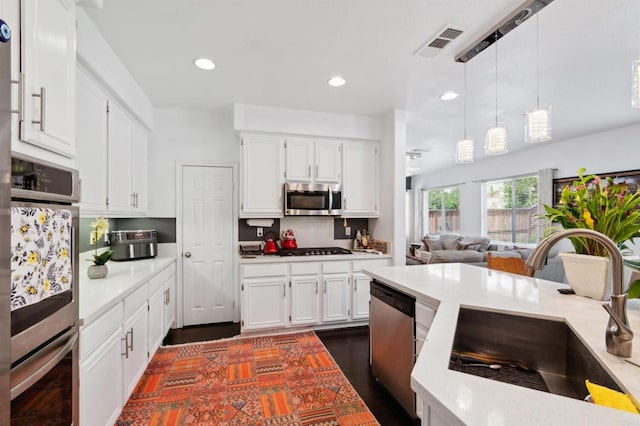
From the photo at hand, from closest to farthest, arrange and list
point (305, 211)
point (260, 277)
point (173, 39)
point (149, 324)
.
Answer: point (173, 39)
point (149, 324)
point (260, 277)
point (305, 211)

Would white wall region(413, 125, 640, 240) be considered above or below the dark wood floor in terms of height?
above

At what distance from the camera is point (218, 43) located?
2.20 meters

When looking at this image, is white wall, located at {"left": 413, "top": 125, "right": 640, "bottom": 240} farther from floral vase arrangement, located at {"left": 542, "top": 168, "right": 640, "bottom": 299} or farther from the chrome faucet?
the chrome faucet

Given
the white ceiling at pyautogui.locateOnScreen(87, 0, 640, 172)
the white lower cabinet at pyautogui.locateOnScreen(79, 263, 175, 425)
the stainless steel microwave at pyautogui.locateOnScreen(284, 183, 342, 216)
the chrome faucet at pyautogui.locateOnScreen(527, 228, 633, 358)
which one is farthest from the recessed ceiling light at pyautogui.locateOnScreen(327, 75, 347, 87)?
the white lower cabinet at pyautogui.locateOnScreen(79, 263, 175, 425)

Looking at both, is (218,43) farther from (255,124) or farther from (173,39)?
(255,124)

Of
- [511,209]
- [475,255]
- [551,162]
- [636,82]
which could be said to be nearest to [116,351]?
[636,82]

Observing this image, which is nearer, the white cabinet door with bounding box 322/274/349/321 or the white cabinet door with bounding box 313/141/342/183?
the white cabinet door with bounding box 322/274/349/321

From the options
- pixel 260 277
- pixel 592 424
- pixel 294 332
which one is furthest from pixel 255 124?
pixel 592 424

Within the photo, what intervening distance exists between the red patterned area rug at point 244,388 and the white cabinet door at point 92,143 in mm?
1457

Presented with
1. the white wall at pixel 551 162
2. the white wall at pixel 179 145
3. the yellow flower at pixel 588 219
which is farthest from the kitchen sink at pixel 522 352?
the white wall at pixel 551 162

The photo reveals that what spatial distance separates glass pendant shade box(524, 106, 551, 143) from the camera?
2002 millimetres

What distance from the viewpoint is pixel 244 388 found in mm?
2301

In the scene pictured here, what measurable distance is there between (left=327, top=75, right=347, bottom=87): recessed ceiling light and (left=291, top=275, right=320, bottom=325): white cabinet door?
2.09 m

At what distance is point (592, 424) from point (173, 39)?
2.82m
